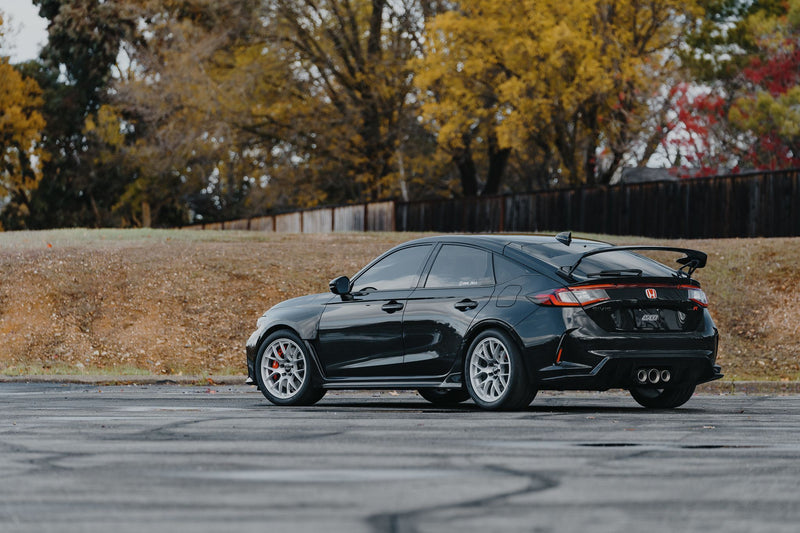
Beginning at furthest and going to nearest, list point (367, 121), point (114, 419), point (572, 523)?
point (367, 121), point (114, 419), point (572, 523)

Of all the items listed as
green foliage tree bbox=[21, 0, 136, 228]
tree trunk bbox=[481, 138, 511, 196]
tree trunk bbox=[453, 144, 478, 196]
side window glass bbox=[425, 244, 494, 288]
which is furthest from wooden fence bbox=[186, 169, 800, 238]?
side window glass bbox=[425, 244, 494, 288]

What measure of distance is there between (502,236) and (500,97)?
2851cm

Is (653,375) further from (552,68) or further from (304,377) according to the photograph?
(552,68)

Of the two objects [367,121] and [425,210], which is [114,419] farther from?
[367,121]

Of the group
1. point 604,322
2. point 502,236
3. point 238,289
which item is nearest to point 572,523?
point 604,322

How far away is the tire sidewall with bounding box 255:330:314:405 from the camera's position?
12.3 metres

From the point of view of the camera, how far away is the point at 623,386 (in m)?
11.1

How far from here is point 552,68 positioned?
38.9 m

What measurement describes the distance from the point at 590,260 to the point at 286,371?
313 cm

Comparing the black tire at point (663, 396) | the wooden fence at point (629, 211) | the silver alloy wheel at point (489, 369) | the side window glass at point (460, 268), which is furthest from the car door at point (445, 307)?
the wooden fence at point (629, 211)

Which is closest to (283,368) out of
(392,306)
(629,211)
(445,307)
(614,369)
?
(392,306)

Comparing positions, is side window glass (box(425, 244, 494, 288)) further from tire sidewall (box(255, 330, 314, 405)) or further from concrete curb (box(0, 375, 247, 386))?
concrete curb (box(0, 375, 247, 386))

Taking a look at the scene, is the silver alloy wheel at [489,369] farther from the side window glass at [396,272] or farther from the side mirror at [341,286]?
the side mirror at [341,286]

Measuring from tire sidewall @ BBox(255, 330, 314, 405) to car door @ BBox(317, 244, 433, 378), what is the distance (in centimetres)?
15
